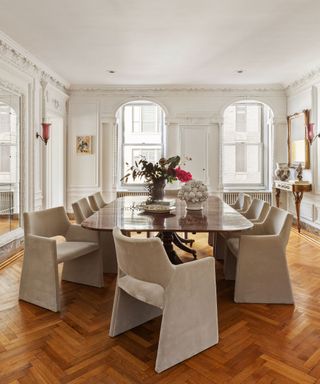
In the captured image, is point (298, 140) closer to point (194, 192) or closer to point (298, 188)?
point (298, 188)

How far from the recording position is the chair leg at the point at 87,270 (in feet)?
10.6

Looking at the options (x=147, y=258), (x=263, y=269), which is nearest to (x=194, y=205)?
(x=263, y=269)

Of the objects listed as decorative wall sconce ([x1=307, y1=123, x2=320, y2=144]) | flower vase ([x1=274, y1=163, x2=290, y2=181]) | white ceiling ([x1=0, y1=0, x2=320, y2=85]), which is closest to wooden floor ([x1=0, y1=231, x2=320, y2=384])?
white ceiling ([x1=0, y1=0, x2=320, y2=85])

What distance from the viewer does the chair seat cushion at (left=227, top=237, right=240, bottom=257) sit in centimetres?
308

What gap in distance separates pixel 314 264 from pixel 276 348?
2.12 metres

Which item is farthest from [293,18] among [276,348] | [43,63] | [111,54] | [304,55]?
[43,63]

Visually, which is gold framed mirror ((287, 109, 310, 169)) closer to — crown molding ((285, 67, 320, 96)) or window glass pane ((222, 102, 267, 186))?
crown molding ((285, 67, 320, 96))

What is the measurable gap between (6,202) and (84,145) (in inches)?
116

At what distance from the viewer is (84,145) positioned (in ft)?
23.1

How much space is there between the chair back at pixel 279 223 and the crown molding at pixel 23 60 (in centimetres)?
379

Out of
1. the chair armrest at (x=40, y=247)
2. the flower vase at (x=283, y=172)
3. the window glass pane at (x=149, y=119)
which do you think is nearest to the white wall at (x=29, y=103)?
the chair armrest at (x=40, y=247)

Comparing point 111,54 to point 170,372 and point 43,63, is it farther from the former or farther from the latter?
point 170,372

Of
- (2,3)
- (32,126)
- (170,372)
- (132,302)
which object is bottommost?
(170,372)

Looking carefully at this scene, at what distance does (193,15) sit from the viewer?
11.9 ft
